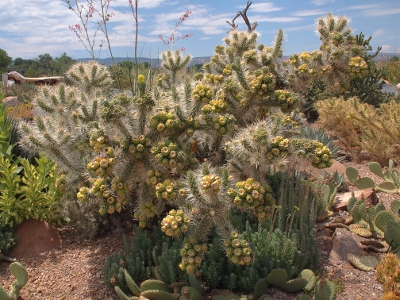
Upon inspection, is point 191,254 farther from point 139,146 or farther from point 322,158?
point 322,158

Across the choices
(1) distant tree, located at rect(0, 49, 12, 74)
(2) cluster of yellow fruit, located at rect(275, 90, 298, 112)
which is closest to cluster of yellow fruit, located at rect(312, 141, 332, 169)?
(2) cluster of yellow fruit, located at rect(275, 90, 298, 112)

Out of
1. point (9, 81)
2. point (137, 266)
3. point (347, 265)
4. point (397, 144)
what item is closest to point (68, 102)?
point (137, 266)

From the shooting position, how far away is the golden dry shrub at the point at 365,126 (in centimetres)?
604

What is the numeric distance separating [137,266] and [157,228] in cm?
47

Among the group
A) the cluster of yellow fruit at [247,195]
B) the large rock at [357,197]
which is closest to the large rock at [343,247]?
the large rock at [357,197]

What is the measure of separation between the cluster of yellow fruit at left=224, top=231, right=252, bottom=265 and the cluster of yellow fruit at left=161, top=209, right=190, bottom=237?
0.33 metres

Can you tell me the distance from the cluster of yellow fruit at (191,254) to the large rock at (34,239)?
6.22 feet

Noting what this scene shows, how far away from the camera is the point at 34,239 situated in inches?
157

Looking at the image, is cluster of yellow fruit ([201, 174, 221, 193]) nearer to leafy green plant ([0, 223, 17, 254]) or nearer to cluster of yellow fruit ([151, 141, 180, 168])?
cluster of yellow fruit ([151, 141, 180, 168])

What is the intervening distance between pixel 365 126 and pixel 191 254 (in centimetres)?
499

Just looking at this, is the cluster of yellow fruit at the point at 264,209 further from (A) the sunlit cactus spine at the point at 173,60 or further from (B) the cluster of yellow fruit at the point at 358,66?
(A) the sunlit cactus spine at the point at 173,60

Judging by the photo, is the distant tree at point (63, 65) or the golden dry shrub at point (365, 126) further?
the distant tree at point (63, 65)

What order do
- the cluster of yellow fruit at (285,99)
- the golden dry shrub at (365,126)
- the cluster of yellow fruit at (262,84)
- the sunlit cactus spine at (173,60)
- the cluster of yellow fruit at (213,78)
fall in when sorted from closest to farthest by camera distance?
the cluster of yellow fruit at (262,84), the cluster of yellow fruit at (285,99), the cluster of yellow fruit at (213,78), the sunlit cactus spine at (173,60), the golden dry shrub at (365,126)

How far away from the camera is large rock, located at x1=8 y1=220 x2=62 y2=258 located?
3.92 m
